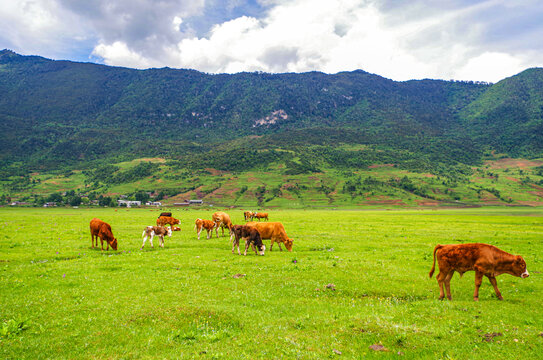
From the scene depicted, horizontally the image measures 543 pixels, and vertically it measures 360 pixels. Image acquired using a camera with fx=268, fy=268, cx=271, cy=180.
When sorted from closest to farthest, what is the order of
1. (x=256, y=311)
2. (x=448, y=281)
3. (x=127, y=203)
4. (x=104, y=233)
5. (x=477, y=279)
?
(x=256, y=311), (x=477, y=279), (x=448, y=281), (x=104, y=233), (x=127, y=203)

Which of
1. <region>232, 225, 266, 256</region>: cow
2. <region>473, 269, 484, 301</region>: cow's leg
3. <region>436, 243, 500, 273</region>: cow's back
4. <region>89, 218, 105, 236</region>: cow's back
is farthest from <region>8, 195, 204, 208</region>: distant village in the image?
<region>473, 269, 484, 301</region>: cow's leg

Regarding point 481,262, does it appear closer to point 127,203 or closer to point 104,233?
point 104,233

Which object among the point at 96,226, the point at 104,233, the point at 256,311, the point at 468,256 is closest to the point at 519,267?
the point at 468,256

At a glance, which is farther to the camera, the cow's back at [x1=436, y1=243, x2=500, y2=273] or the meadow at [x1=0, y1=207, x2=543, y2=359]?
the cow's back at [x1=436, y1=243, x2=500, y2=273]

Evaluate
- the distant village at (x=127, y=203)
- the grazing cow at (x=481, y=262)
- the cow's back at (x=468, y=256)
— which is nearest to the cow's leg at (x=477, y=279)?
the grazing cow at (x=481, y=262)

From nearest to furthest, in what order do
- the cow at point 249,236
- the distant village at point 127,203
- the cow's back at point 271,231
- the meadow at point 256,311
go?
the meadow at point 256,311 < the cow at point 249,236 < the cow's back at point 271,231 < the distant village at point 127,203

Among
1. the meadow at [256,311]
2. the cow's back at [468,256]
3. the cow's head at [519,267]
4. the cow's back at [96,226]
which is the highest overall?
the cow's back at [96,226]

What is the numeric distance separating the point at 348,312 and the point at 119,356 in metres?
8.40

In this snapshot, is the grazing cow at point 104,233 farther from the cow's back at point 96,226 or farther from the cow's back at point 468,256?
the cow's back at point 468,256

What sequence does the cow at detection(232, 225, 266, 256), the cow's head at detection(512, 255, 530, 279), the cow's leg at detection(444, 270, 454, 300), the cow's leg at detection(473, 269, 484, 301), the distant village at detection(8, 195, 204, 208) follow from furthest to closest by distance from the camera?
the distant village at detection(8, 195, 204, 208), the cow at detection(232, 225, 266, 256), the cow's leg at detection(444, 270, 454, 300), the cow's head at detection(512, 255, 530, 279), the cow's leg at detection(473, 269, 484, 301)

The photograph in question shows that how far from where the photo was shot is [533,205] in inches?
5714

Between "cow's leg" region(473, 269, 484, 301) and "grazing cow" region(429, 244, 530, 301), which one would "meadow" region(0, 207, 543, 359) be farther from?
"grazing cow" region(429, 244, 530, 301)

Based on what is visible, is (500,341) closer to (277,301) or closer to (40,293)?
(277,301)

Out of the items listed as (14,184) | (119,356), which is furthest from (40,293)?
(14,184)
